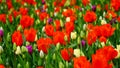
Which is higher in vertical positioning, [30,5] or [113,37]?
[30,5]

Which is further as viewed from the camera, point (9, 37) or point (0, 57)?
point (9, 37)

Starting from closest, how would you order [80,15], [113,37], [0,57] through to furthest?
[0,57] → [113,37] → [80,15]

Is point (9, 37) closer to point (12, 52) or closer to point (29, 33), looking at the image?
point (12, 52)

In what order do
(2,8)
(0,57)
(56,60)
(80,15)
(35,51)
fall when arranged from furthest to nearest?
1. (2,8)
2. (80,15)
3. (35,51)
4. (0,57)
5. (56,60)

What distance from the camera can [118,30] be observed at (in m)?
3.56

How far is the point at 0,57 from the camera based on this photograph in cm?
299

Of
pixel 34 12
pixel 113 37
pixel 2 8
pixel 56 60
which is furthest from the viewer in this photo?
pixel 2 8

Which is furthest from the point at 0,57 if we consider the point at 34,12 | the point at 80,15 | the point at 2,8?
the point at 2,8

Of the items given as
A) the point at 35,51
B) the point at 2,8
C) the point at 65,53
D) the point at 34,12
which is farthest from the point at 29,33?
the point at 2,8

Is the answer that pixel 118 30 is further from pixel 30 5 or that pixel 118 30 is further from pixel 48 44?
pixel 30 5

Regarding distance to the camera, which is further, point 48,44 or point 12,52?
point 12,52

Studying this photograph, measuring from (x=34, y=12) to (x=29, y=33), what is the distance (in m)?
2.11

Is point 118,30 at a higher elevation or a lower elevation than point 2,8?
lower

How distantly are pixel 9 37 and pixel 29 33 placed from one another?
58 centimetres
